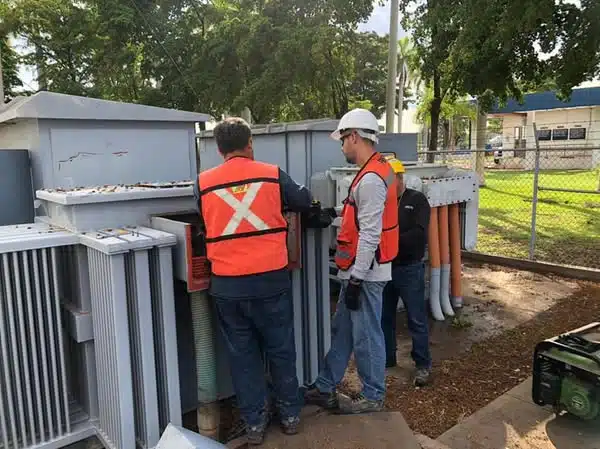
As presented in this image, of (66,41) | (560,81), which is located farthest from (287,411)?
(66,41)

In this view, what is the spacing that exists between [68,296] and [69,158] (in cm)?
170

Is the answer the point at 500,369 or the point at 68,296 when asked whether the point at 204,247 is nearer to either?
the point at 68,296

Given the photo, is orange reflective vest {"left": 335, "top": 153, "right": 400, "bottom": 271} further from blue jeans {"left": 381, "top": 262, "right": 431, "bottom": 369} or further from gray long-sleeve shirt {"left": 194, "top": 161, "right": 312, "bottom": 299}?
blue jeans {"left": 381, "top": 262, "right": 431, "bottom": 369}

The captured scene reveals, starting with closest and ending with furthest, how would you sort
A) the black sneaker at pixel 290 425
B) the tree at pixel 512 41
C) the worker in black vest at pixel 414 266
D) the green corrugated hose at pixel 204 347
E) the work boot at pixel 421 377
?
the green corrugated hose at pixel 204 347
the black sneaker at pixel 290 425
the worker in black vest at pixel 414 266
the work boot at pixel 421 377
the tree at pixel 512 41

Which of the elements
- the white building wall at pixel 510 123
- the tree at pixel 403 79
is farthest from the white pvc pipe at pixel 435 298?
the white building wall at pixel 510 123

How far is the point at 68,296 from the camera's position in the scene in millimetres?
3068

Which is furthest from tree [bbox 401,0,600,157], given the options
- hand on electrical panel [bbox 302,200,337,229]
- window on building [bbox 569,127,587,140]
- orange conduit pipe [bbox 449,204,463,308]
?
window on building [bbox 569,127,587,140]

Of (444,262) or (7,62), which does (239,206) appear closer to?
(444,262)

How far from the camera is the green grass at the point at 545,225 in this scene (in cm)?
888

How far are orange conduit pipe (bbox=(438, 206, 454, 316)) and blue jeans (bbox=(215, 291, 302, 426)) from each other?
307cm

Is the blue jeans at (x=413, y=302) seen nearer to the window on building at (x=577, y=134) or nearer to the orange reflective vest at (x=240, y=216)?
the orange reflective vest at (x=240, y=216)

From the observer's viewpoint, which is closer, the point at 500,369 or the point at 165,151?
the point at 500,369

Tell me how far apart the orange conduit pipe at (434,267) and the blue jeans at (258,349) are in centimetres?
287

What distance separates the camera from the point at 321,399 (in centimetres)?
345
